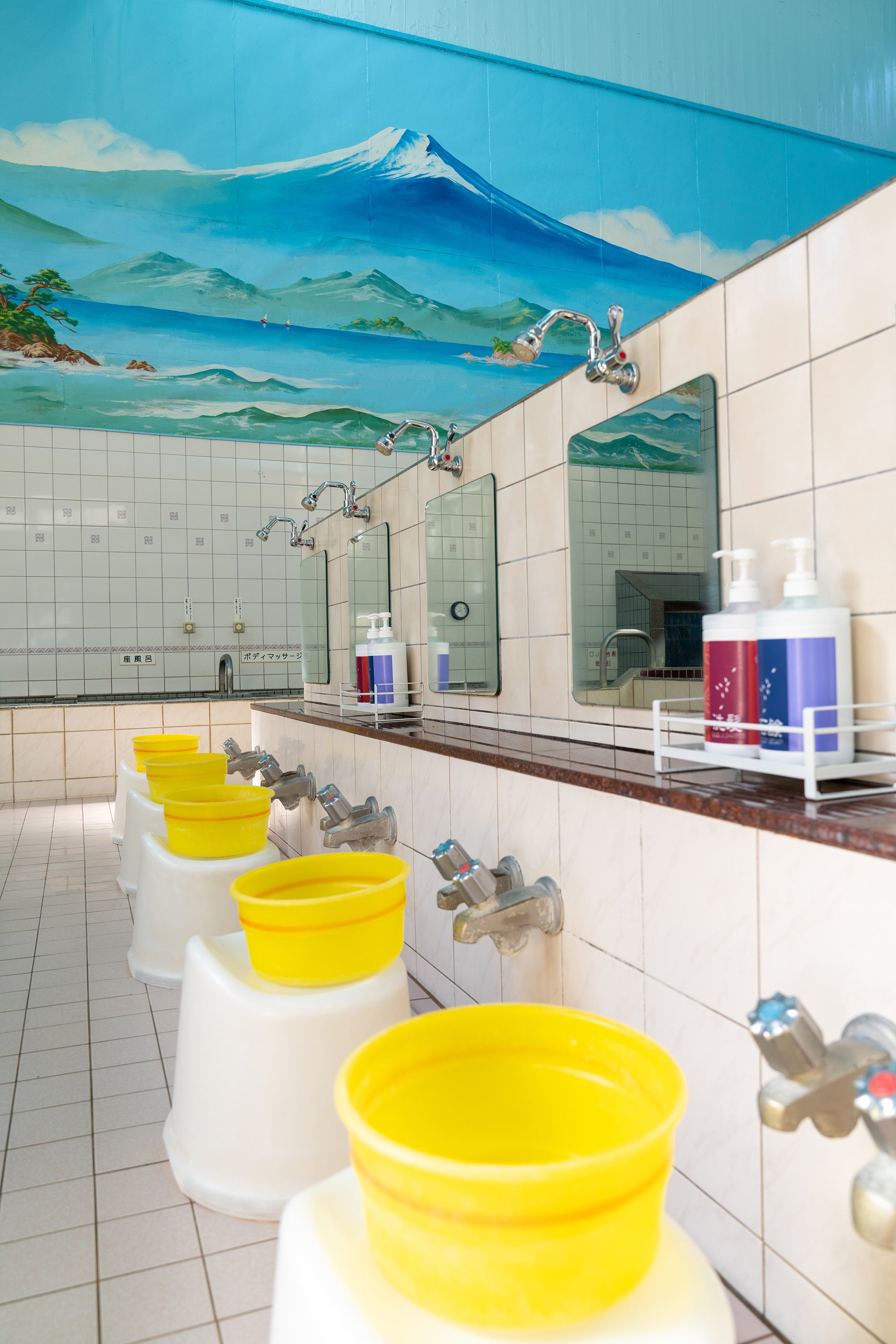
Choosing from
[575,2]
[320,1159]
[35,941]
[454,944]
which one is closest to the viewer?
[320,1159]

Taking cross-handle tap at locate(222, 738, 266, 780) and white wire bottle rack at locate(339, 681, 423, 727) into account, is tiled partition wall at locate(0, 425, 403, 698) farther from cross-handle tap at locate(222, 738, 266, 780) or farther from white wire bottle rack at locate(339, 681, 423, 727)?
white wire bottle rack at locate(339, 681, 423, 727)

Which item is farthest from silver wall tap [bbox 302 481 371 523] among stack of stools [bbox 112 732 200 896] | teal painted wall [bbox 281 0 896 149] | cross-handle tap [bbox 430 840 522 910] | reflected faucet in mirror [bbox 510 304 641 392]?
teal painted wall [bbox 281 0 896 149]

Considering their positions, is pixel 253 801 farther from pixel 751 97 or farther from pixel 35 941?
pixel 751 97

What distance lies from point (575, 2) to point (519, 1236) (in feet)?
27.3

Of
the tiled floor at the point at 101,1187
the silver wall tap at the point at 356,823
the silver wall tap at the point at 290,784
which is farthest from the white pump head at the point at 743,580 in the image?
the silver wall tap at the point at 290,784

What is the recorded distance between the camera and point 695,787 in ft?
3.93

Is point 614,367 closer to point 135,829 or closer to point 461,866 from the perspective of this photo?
point 461,866

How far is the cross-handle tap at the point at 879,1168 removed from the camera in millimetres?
612

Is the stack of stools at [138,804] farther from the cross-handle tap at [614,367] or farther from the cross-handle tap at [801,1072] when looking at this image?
the cross-handle tap at [801,1072]

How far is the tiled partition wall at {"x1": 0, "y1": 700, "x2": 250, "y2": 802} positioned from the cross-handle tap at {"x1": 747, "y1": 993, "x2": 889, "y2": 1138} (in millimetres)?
5215

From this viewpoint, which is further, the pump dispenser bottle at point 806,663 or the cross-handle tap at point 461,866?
the cross-handle tap at point 461,866

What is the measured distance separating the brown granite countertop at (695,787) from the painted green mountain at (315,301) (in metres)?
5.73

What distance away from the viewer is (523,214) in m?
6.96

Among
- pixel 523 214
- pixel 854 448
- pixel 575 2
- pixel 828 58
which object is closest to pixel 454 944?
pixel 854 448
